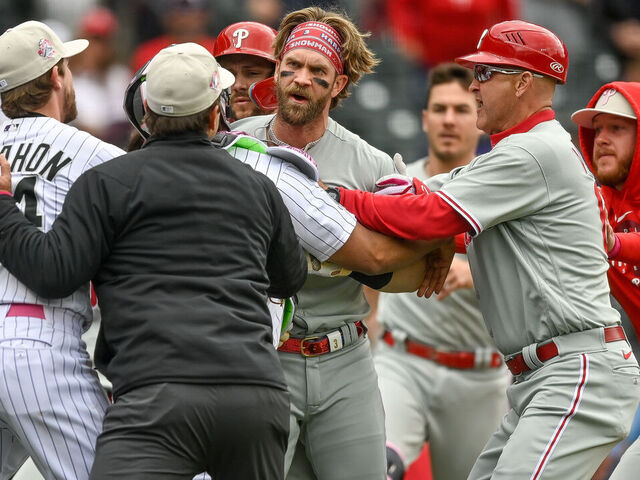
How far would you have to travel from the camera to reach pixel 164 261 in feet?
12.5

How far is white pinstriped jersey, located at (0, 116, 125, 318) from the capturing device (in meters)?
4.10

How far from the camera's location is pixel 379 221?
4770 mm

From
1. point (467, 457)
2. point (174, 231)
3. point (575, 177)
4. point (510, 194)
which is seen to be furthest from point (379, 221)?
point (467, 457)

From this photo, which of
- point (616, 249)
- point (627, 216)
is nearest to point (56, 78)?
point (616, 249)

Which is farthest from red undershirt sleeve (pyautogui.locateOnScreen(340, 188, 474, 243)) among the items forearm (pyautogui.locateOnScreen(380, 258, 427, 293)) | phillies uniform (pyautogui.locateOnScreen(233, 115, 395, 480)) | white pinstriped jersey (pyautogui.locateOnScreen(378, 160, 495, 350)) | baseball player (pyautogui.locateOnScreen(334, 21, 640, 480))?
white pinstriped jersey (pyautogui.locateOnScreen(378, 160, 495, 350))

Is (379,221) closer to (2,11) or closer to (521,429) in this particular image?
(521,429)

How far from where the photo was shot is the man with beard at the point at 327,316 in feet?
17.1

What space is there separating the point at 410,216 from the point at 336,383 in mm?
967

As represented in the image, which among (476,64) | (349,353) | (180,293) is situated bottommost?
(349,353)

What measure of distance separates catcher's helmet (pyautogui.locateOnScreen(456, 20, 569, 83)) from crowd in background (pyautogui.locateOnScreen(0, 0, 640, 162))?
19.0ft

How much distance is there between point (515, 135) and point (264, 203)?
142 centimetres

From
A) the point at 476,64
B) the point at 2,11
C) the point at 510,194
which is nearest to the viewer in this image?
the point at 510,194

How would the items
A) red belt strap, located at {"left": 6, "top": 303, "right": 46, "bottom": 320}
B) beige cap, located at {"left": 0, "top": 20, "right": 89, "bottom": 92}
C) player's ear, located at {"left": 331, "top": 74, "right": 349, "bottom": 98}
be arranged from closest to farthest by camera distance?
1. red belt strap, located at {"left": 6, "top": 303, "right": 46, "bottom": 320}
2. beige cap, located at {"left": 0, "top": 20, "right": 89, "bottom": 92}
3. player's ear, located at {"left": 331, "top": 74, "right": 349, "bottom": 98}

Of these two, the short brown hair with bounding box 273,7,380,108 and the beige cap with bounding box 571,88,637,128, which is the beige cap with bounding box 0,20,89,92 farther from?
the beige cap with bounding box 571,88,637,128
